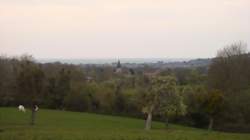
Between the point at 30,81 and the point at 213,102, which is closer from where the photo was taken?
the point at 30,81

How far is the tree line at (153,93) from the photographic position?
5394 centimetres

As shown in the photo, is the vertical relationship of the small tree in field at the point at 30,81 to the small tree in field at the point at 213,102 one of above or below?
above

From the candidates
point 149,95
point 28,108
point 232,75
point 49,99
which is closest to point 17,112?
point 28,108

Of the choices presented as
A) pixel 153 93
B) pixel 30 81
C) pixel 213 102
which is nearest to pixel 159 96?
pixel 153 93

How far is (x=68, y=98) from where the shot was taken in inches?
3418

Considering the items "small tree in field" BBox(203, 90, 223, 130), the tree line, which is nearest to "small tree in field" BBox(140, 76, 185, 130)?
the tree line

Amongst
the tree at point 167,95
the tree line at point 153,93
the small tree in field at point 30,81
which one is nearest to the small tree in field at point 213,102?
the tree line at point 153,93

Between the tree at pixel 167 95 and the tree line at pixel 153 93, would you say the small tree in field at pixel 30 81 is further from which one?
the tree at pixel 167 95

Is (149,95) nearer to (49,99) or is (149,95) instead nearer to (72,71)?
(49,99)

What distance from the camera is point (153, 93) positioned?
51.8 metres

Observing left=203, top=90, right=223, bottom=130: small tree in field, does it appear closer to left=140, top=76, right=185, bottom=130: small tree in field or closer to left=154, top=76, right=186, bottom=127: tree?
left=154, top=76, right=186, bottom=127: tree

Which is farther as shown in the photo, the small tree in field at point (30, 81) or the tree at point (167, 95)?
the small tree in field at point (30, 81)

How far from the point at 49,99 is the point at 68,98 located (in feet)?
11.7

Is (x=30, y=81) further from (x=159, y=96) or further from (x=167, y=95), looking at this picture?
(x=167, y=95)
